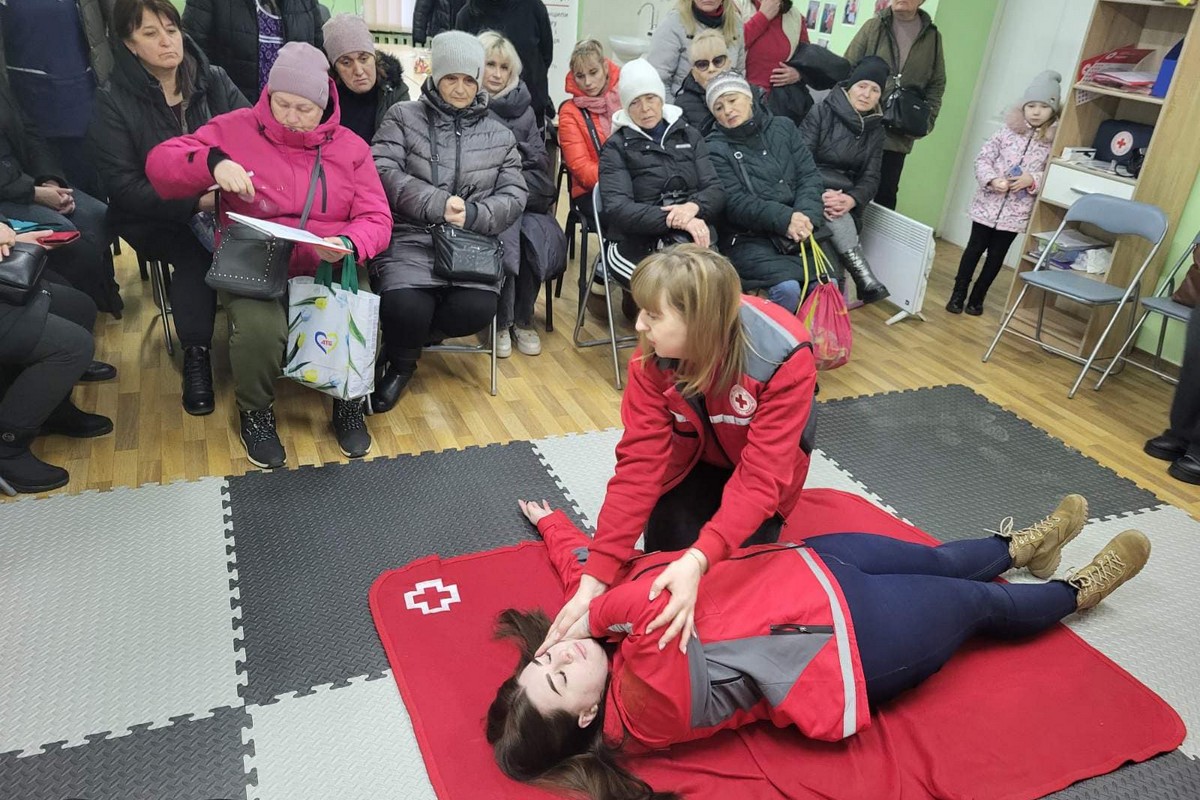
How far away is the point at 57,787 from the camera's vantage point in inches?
73.7

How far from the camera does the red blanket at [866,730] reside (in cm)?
197

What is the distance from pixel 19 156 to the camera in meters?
3.20

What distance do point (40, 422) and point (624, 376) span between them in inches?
88.6

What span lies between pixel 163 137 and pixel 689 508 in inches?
92.0

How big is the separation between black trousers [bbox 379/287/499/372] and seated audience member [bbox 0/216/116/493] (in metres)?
1.03

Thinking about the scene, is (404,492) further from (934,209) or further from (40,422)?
(934,209)

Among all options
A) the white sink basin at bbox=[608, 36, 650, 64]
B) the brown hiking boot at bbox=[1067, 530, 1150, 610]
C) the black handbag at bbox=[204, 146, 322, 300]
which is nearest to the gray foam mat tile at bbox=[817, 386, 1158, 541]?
the brown hiking boot at bbox=[1067, 530, 1150, 610]

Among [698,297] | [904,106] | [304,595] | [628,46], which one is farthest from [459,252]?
[628,46]

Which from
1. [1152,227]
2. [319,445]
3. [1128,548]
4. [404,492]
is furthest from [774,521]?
[1152,227]

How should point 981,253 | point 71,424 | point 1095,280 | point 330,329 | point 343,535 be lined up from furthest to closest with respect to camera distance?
point 981,253 → point 1095,280 → point 71,424 → point 330,329 → point 343,535

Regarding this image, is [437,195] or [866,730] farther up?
[437,195]

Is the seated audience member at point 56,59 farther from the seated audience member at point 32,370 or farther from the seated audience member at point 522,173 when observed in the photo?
the seated audience member at point 522,173

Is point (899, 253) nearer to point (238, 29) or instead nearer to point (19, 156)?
point (238, 29)

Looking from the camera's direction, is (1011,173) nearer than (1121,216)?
No
